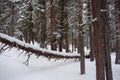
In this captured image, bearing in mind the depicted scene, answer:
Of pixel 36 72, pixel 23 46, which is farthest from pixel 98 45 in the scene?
pixel 36 72

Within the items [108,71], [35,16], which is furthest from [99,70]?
[35,16]

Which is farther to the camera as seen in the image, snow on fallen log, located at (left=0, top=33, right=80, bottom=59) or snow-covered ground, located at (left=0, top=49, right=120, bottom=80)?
snow-covered ground, located at (left=0, top=49, right=120, bottom=80)

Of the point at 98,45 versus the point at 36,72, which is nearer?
the point at 98,45

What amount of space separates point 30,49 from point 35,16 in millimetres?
15345

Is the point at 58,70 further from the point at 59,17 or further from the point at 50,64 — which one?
the point at 59,17

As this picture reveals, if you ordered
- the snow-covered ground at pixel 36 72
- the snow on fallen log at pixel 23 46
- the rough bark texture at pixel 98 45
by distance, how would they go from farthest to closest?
1. the snow-covered ground at pixel 36 72
2. the snow on fallen log at pixel 23 46
3. the rough bark texture at pixel 98 45

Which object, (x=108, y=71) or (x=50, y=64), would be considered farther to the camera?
(x=50, y=64)

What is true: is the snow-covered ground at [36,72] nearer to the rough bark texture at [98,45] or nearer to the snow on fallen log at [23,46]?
the snow on fallen log at [23,46]

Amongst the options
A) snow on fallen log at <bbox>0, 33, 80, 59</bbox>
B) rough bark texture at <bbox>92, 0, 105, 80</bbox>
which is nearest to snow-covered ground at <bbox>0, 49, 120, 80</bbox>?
snow on fallen log at <bbox>0, 33, 80, 59</bbox>

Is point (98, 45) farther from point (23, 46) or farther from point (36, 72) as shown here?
point (36, 72)

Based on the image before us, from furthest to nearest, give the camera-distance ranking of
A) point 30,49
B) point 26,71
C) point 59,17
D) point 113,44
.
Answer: point 113,44 < point 59,17 < point 26,71 < point 30,49

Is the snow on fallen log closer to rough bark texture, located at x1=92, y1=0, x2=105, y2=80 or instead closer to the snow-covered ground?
the snow-covered ground

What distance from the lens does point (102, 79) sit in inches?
382

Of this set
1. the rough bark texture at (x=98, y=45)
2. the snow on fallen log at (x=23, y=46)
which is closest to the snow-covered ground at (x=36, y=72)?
the snow on fallen log at (x=23, y=46)
